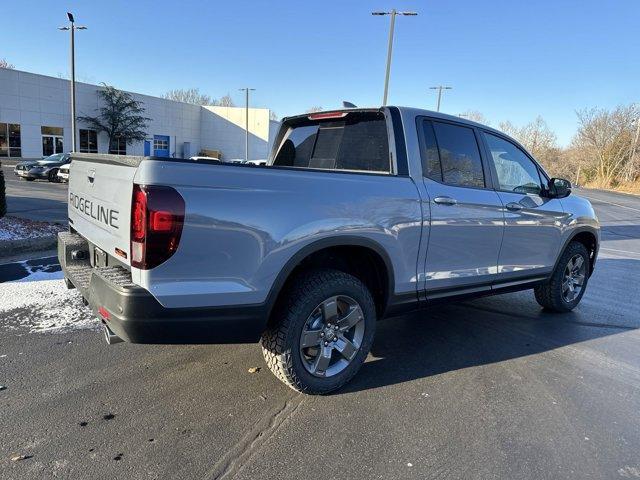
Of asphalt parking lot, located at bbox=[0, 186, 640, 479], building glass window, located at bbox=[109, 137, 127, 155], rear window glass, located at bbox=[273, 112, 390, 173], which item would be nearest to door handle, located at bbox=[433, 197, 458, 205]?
rear window glass, located at bbox=[273, 112, 390, 173]

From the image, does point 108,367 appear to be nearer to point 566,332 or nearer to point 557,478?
point 557,478

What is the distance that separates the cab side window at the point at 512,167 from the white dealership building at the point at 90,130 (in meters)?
33.7

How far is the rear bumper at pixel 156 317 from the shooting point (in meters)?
2.55

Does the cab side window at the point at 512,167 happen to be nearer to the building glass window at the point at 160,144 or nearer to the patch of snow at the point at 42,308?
the patch of snow at the point at 42,308

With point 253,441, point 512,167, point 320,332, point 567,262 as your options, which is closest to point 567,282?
point 567,262

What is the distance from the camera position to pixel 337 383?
3.36 metres

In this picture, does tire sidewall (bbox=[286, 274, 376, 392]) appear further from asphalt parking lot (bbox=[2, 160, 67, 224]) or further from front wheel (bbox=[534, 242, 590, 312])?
asphalt parking lot (bbox=[2, 160, 67, 224])

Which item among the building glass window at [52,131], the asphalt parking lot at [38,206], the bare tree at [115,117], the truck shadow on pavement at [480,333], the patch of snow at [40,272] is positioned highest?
the bare tree at [115,117]

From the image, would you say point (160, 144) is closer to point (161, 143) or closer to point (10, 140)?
point (161, 143)

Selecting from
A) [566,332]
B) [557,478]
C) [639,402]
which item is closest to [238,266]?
[557,478]

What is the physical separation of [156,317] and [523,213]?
11.3 feet

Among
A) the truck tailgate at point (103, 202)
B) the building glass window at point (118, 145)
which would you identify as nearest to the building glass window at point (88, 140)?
the building glass window at point (118, 145)

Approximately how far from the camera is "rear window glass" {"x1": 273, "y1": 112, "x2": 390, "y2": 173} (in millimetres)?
3783

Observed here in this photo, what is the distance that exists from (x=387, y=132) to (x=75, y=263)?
2.56 m
